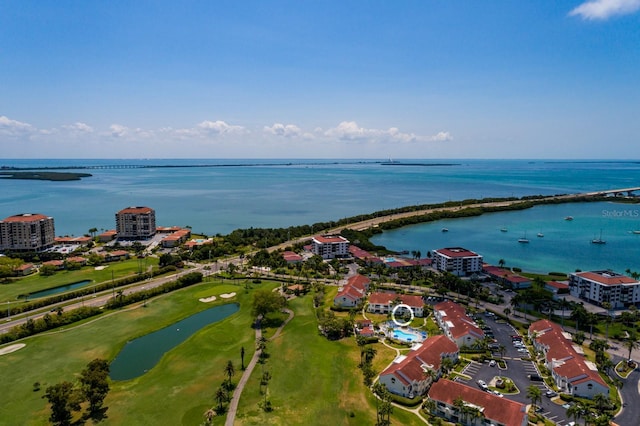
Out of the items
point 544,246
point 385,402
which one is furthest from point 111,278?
point 544,246

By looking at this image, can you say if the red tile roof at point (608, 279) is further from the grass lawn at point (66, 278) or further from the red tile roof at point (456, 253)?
the grass lawn at point (66, 278)

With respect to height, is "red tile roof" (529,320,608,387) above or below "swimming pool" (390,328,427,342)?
above

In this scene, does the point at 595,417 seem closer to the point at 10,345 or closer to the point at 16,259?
the point at 10,345

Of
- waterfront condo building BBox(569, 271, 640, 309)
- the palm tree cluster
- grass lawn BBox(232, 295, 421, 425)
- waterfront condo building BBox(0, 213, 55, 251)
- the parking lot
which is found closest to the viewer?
the palm tree cluster

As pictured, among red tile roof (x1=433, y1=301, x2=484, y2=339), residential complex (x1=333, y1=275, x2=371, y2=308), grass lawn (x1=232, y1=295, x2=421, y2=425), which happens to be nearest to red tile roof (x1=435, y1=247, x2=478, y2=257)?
residential complex (x1=333, y1=275, x2=371, y2=308)

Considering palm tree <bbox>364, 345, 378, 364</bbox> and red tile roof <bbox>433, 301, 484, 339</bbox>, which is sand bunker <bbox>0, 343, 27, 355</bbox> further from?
red tile roof <bbox>433, 301, 484, 339</bbox>

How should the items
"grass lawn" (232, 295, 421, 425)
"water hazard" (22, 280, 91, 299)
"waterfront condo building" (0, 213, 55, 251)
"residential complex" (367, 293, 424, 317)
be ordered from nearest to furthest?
"grass lawn" (232, 295, 421, 425), "residential complex" (367, 293, 424, 317), "water hazard" (22, 280, 91, 299), "waterfront condo building" (0, 213, 55, 251)

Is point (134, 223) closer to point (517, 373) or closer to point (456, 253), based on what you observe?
point (456, 253)

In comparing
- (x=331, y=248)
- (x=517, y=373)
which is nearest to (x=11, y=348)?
(x=517, y=373)

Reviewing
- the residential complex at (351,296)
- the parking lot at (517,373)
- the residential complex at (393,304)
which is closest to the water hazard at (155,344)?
the residential complex at (351,296)
